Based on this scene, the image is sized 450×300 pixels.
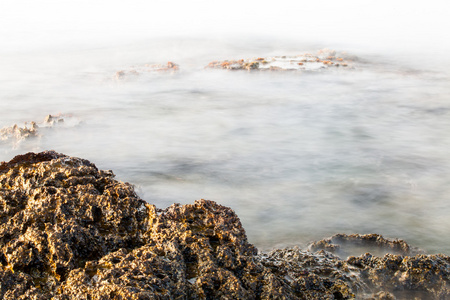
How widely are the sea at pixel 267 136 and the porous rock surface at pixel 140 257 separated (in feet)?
3.86

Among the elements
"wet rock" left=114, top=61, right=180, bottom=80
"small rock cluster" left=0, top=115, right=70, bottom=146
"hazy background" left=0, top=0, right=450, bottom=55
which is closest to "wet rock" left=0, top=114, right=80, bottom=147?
"small rock cluster" left=0, top=115, right=70, bottom=146

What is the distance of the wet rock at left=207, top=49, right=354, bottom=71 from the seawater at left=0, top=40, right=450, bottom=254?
585 mm

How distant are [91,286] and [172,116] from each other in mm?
7541

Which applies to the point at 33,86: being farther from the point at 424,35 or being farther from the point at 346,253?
the point at 424,35

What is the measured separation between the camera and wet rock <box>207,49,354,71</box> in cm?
1455

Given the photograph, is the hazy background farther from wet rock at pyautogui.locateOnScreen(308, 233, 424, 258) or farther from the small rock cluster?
wet rock at pyautogui.locateOnScreen(308, 233, 424, 258)

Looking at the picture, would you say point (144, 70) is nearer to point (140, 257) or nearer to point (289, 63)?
point (289, 63)

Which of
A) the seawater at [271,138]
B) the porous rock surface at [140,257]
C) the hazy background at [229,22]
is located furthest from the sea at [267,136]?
the hazy background at [229,22]

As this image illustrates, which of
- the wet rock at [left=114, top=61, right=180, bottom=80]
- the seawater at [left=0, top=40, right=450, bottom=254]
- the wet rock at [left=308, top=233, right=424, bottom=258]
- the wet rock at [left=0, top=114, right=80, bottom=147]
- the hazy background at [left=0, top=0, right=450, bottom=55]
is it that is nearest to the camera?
the wet rock at [left=308, top=233, right=424, bottom=258]

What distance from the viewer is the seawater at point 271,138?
5566 millimetres

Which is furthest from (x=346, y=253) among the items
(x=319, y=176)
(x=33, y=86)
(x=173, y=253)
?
(x=33, y=86)

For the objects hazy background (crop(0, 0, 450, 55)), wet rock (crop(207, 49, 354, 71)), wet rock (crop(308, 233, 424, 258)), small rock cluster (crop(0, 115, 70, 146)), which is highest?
hazy background (crop(0, 0, 450, 55))

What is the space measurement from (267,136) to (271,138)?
0.14 metres

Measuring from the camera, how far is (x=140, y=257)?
265 cm
